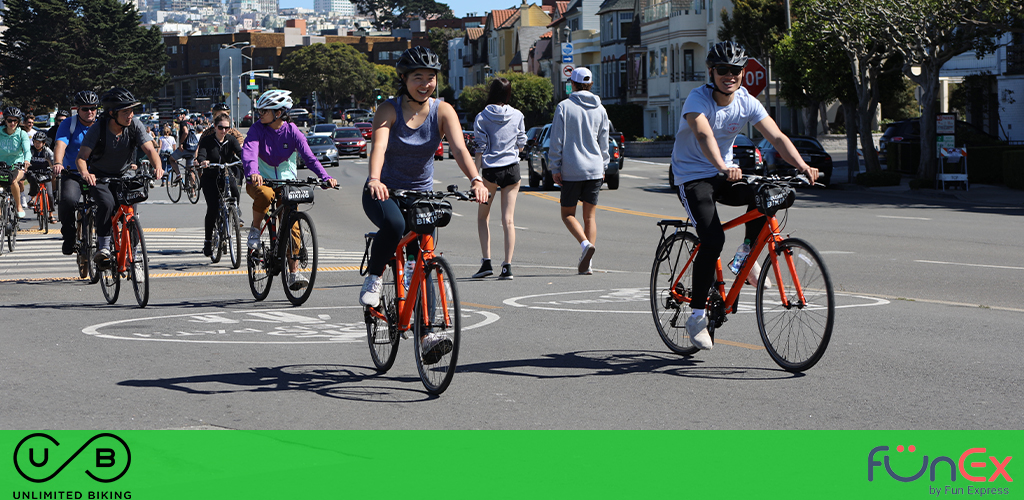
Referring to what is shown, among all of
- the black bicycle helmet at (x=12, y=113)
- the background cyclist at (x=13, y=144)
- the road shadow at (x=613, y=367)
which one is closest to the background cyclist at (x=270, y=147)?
the road shadow at (x=613, y=367)

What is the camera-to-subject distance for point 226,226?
13500mm

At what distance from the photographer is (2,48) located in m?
104

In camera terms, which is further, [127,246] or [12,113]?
[12,113]

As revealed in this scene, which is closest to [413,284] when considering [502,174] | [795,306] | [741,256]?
[741,256]

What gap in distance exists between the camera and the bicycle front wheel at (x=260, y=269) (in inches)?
406

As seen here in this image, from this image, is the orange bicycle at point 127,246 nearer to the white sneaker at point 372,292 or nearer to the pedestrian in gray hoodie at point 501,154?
the pedestrian in gray hoodie at point 501,154

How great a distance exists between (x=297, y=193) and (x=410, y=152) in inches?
125

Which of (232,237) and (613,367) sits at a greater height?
(232,237)

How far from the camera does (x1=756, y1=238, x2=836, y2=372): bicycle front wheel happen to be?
6547 mm

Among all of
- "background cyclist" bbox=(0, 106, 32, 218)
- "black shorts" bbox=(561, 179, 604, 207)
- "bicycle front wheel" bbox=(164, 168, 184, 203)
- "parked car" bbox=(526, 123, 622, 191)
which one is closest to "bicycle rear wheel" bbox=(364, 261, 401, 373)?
"black shorts" bbox=(561, 179, 604, 207)

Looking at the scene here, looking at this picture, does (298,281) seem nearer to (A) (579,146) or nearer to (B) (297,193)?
(B) (297,193)

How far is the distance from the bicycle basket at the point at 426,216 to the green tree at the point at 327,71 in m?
122

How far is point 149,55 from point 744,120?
368ft

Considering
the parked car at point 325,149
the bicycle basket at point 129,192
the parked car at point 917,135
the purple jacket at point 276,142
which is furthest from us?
the parked car at point 325,149
